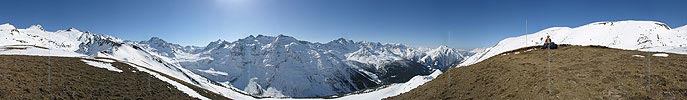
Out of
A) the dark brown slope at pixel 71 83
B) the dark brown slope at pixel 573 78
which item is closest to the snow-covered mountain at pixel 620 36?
the dark brown slope at pixel 573 78

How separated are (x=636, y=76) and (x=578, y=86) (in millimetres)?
4985

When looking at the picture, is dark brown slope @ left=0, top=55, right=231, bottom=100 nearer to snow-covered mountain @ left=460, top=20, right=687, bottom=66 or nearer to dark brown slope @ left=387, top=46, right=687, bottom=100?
dark brown slope @ left=387, top=46, right=687, bottom=100

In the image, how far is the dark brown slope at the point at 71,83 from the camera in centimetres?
3481

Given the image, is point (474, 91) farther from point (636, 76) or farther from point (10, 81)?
point (10, 81)

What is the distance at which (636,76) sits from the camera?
3195cm

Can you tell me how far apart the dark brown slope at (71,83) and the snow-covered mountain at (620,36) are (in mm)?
72073

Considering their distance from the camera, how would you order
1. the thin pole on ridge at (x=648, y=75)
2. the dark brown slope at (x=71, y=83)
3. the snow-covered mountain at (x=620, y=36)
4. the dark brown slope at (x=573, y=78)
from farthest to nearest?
the snow-covered mountain at (x=620, y=36) → the dark brown slope at (x=71, y=83) → the dark brown slope at (x=573, y=78) → the thin pole on ridge at (x=648, y=75)

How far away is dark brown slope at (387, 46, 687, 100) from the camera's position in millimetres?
29109

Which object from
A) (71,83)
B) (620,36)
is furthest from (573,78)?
(620,36)

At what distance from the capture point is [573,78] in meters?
33.3

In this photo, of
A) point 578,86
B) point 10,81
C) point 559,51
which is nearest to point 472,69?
point 559,51

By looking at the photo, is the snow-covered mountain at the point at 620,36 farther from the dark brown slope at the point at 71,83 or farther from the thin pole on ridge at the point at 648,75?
the dark brown slope at the point at 71,83

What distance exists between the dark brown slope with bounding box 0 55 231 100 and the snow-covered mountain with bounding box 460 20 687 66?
7207cm

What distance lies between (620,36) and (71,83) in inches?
5546
